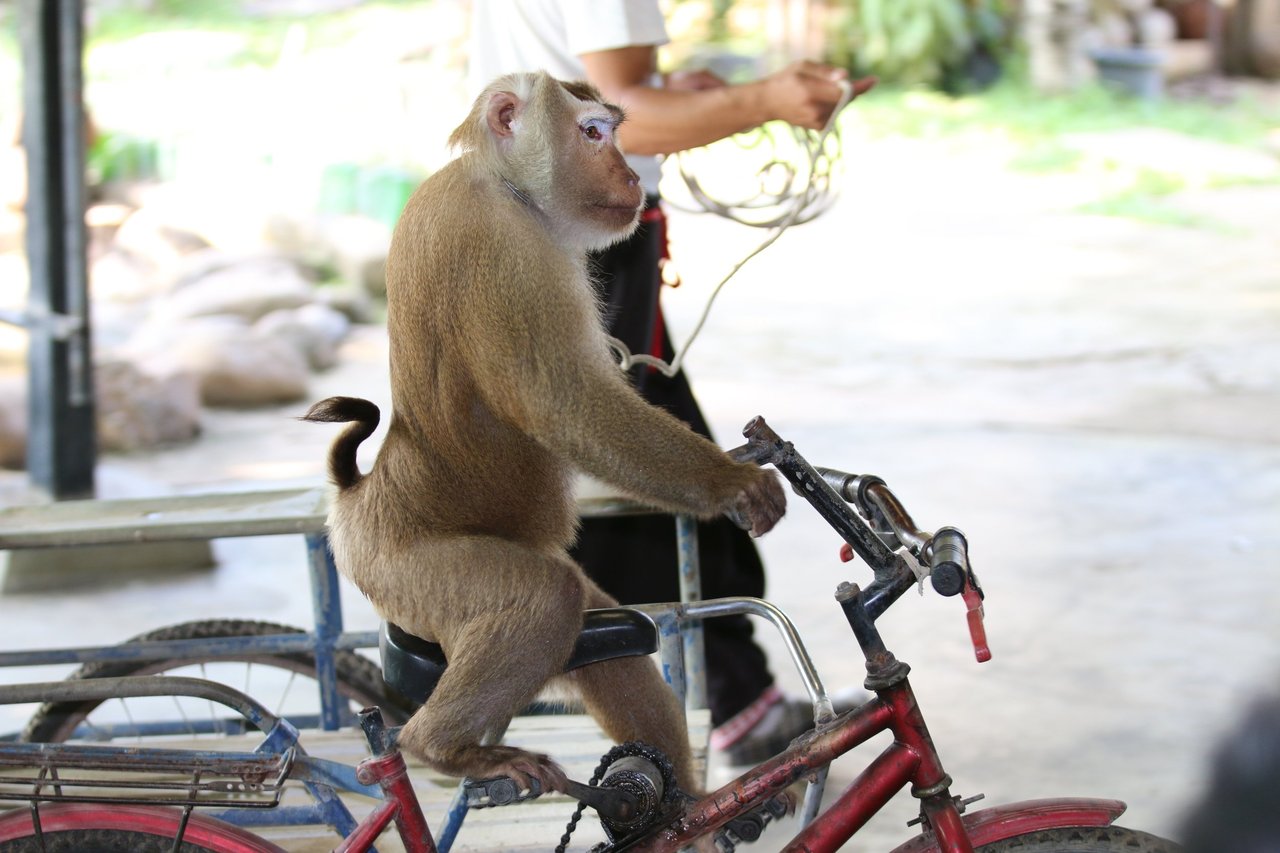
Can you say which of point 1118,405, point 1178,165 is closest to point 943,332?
point 1118,405

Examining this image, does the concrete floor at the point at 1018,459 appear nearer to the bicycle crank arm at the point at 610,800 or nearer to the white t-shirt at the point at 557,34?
the bicycle crank arm at the point at 610,800

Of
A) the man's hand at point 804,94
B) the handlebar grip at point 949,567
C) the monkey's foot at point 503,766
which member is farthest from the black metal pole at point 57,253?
the handlebar grip at point 949,567

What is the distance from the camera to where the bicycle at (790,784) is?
1.98 metres

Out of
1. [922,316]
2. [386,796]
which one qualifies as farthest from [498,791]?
[922,316]

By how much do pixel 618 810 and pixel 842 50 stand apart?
16105 mm

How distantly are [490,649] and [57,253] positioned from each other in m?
4.17

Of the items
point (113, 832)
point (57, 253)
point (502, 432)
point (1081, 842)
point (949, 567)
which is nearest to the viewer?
point (949, 567)

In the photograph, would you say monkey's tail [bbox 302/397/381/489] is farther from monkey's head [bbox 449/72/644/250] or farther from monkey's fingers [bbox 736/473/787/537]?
monkey's fingers [bbox 736/473/787/537]

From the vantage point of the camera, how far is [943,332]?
8789 mm

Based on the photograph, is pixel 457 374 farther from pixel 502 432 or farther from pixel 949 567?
pixel 949 567

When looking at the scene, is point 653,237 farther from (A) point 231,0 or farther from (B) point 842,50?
(A) point 231,0

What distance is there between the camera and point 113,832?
211cm

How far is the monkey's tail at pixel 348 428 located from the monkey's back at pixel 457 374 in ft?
0.13

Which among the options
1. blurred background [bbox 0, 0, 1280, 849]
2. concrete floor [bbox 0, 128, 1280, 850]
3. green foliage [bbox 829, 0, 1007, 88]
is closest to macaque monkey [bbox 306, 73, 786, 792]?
blurred background [bbox 0, 0, 1280, 849]
